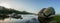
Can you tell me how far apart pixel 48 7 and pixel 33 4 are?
18cm

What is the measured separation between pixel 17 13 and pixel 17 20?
85mm

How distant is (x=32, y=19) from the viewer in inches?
59.1

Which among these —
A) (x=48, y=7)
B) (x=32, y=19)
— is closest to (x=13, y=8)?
(x=32, y=19)

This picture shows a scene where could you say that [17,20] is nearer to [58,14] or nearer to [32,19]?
[32,19]

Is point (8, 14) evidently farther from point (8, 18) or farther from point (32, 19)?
point (32, 19)

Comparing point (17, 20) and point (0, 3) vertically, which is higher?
point (0, 3)

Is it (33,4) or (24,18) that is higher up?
(33,4)

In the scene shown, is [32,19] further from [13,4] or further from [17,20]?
[13,4]

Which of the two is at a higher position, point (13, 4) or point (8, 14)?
point (13, 4)

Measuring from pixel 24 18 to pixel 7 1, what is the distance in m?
0.30

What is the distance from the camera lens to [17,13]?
152cm

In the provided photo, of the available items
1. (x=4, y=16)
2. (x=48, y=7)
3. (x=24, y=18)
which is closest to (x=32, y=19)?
(x=24, y=18)

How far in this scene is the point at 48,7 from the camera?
1.47 m

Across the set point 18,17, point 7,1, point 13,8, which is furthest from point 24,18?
point 7,1
